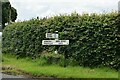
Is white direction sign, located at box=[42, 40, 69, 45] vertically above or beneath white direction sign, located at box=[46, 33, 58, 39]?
beneath

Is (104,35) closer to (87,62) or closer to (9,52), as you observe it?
(87,62)

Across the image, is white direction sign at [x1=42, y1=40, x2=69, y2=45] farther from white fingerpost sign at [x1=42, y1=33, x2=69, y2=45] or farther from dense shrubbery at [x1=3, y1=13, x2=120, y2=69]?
dense shrubbery at [x1=3, y1=13, x2=120, y2=69]

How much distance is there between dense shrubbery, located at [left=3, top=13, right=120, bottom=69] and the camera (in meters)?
18.0

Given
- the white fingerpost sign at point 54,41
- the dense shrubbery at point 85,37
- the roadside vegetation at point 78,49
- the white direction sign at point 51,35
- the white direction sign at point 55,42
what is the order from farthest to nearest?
the white direction sign at point 51,35, the white fingerpost sign at point 54,41, the white direction sign at point 55,42, the dense shrubbery at point 85,37, the roadside vegetation at point 78,49

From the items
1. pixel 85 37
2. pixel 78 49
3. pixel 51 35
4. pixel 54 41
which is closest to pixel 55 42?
pixel 54 41

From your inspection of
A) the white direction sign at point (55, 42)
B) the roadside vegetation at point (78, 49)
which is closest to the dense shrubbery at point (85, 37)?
the roadside vegetation at point (78, 49)

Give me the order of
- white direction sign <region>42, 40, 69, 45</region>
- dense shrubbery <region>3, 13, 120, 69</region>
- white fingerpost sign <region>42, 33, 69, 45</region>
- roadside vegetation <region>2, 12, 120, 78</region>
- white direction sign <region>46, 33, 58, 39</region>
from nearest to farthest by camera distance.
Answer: roadside vegetation <region>2, 12, 120, 78</region>, dense shrubbery <region>3, 13, 120, 69</region>, white direction sign <region>42, 40, 69, 45</region>, white fingerpost sign <region>42, 33, 69, 45</region>, white direction sign <region>46, 33, 58, 39</region>

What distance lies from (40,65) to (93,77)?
541 cm

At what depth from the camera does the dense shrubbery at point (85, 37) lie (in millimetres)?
17984

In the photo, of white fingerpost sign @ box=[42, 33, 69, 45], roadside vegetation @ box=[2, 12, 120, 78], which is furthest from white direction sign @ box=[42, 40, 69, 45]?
roadside vegetation @ box=[2, 12, 120, 78]

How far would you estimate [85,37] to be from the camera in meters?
19.0

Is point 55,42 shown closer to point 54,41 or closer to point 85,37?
point 54,41

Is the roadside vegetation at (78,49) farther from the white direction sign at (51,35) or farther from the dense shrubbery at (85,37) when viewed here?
the white direction sign at (51,35)

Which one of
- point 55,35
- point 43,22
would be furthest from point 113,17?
point 43,22
